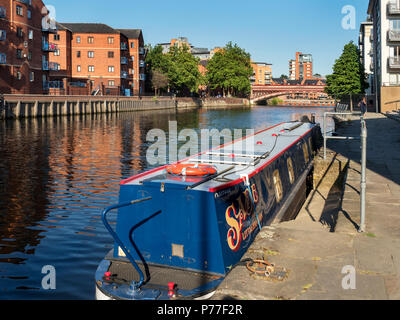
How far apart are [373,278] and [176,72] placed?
105 metres

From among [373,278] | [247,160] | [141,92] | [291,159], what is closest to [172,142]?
[291,159]

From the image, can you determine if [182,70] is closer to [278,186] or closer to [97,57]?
[97,57]

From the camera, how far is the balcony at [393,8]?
51625 mm

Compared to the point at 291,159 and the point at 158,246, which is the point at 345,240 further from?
the point at 291,159

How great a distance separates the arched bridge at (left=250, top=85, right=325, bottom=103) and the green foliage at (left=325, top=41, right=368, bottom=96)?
8097cm

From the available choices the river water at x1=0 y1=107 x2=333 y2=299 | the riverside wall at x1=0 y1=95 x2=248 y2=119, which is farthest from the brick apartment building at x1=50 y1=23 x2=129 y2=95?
the river water at x1=0 y1=107 x2=333 y2=299

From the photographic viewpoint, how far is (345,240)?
793cm

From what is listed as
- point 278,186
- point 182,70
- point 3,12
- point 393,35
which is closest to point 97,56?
point 182,70

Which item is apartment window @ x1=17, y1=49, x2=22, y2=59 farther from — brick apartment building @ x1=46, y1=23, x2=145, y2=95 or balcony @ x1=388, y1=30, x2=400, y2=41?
balcony @ x1=388, y1=30, x2=400, y2=41

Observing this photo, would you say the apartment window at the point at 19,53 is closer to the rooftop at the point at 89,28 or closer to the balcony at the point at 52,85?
the balcony at the point at 52,85

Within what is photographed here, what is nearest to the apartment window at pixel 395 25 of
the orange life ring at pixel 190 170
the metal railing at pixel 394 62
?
the metal railing at pixel 394 62

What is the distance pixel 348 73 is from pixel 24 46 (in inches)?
1885

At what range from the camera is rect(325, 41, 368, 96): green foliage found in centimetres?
7244

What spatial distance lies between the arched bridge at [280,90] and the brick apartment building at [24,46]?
318 ft
